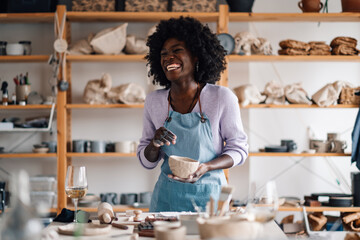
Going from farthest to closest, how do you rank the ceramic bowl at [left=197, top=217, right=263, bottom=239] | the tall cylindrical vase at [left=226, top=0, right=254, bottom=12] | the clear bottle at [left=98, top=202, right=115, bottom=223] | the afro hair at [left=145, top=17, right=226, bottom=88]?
1. the tall cylindrical vase at [left=226, top=0, right=254, bottom=12]
2. the afro hair at [left=145, top=17, right=226, bottom=88]
3. the clear bottle at [left=98, top=202, right=115, bottom=223]
4. the ceramic bowl at [left=197, top=217, right=263, bottom=239]

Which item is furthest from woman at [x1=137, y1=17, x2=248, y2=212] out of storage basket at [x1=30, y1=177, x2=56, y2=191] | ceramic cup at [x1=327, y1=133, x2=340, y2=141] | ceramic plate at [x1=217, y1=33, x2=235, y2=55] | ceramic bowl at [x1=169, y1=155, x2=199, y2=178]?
ceramic cup at [x1=327, y1=133, x2=340, y2=141]

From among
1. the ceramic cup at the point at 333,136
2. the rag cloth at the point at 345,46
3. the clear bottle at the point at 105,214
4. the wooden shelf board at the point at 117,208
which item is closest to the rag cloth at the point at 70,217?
the clear bottle at the point at 105,214

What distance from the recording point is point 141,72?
12.9 ft

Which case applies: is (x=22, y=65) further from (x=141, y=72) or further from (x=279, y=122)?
(x=279, y=122)

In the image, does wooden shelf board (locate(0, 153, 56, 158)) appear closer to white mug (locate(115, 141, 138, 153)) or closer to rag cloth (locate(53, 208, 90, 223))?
white mug (locate(115, 141, 138, 153))

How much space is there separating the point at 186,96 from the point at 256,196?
1.06 metres

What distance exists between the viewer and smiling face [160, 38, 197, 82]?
6.95ft

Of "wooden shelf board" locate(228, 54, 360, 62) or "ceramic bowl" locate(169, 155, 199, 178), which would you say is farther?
"wooden shelf board" locate(228, 54, 360, 62)

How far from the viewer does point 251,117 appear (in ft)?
12.9

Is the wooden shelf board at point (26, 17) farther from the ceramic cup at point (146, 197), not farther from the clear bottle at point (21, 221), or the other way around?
the clear bottle at point (21, 221)

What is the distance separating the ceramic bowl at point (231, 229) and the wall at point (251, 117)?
2.74 metres

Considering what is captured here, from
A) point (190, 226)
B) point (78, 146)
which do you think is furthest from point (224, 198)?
point (78, 146)

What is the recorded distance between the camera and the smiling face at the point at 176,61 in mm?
2120

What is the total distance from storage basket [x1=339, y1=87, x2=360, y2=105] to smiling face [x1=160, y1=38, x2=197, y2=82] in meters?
1.80
